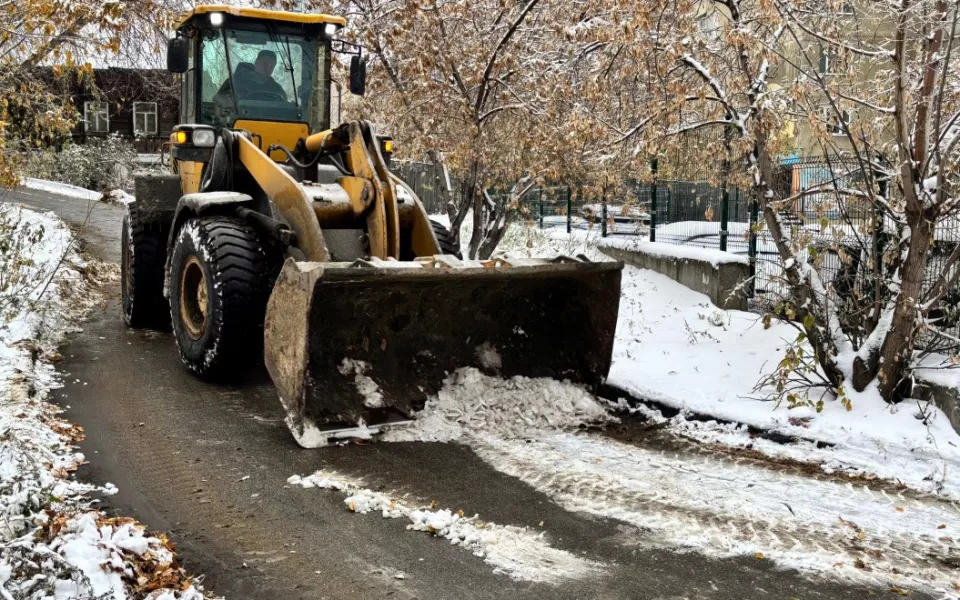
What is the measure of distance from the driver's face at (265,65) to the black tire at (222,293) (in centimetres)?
154

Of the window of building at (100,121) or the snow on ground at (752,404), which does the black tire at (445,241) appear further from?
the window of building at (100,121)

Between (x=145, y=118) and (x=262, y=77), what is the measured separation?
32467mm

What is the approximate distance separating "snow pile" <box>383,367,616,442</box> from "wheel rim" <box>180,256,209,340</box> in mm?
2043

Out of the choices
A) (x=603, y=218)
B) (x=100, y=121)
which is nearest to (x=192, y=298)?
(x=603, y=218)

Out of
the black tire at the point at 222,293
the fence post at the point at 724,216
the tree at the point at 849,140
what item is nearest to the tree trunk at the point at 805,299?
the tree at the point at 849,140

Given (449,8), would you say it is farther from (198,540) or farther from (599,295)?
(198,540)

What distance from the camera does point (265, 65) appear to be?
780 centimetres

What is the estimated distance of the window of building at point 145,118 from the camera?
37281 millimetres

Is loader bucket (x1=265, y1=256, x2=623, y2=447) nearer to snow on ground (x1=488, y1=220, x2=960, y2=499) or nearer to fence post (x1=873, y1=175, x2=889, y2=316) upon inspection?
snow on ground (x1=488, y1=220, x2=960, y2=499)

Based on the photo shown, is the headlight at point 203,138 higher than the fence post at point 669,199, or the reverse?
the headlight at point 203,138

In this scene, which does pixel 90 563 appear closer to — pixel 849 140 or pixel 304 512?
pixel 304 512

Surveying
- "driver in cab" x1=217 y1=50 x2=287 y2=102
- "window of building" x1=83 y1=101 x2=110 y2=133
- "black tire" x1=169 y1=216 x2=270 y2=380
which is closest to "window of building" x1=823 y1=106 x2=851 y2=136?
"black tire" x1=169 y1=216 x2=270 y2=380

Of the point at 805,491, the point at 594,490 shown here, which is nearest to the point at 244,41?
the point at 594,490

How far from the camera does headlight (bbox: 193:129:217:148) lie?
7324 mm
